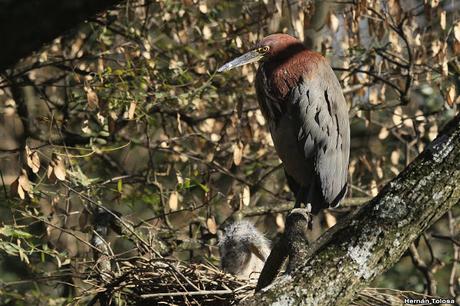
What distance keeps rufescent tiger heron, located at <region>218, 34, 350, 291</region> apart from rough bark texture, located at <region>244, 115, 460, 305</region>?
2.36m

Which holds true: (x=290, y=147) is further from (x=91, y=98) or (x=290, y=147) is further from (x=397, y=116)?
(x=91, y=98)

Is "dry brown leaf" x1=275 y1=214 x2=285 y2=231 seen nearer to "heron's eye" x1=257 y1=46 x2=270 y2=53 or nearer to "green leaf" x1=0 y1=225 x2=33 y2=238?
"heron's eye" x1=257 y1=46 x2=270 y2=53

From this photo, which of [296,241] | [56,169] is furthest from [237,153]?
[296,241]

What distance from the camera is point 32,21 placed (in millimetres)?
1187

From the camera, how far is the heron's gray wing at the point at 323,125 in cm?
519

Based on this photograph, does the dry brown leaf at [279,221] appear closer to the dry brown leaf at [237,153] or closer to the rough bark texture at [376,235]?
the dry brown leaf at [237,153]

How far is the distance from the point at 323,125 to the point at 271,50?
0.66 meters

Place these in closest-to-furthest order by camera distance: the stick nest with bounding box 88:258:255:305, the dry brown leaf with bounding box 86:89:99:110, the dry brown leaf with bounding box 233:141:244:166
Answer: the stick nest with bounding box 88:258:255:305, the dry brown leaf with bounding box 86:89:99:110, the dry brown leaf with bounding box 233:141:244:166

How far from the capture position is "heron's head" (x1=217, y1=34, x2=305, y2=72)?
5.30 meters

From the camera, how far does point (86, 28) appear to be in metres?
7.17

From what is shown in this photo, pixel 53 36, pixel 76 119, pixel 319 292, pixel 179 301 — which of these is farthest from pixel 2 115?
pixel 53 36

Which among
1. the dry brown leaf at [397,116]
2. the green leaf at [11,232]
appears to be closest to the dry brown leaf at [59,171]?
the green leaf at [11,232]

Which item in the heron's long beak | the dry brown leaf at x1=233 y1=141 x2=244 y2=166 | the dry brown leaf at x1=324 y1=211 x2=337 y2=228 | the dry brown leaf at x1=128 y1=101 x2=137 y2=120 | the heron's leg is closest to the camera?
the heron's leg

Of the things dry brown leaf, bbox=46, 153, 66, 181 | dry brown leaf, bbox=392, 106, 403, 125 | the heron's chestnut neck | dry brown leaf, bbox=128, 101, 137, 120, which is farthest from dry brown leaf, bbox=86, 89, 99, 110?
dry brown leaf, bbox=392, 106, 403, 125
